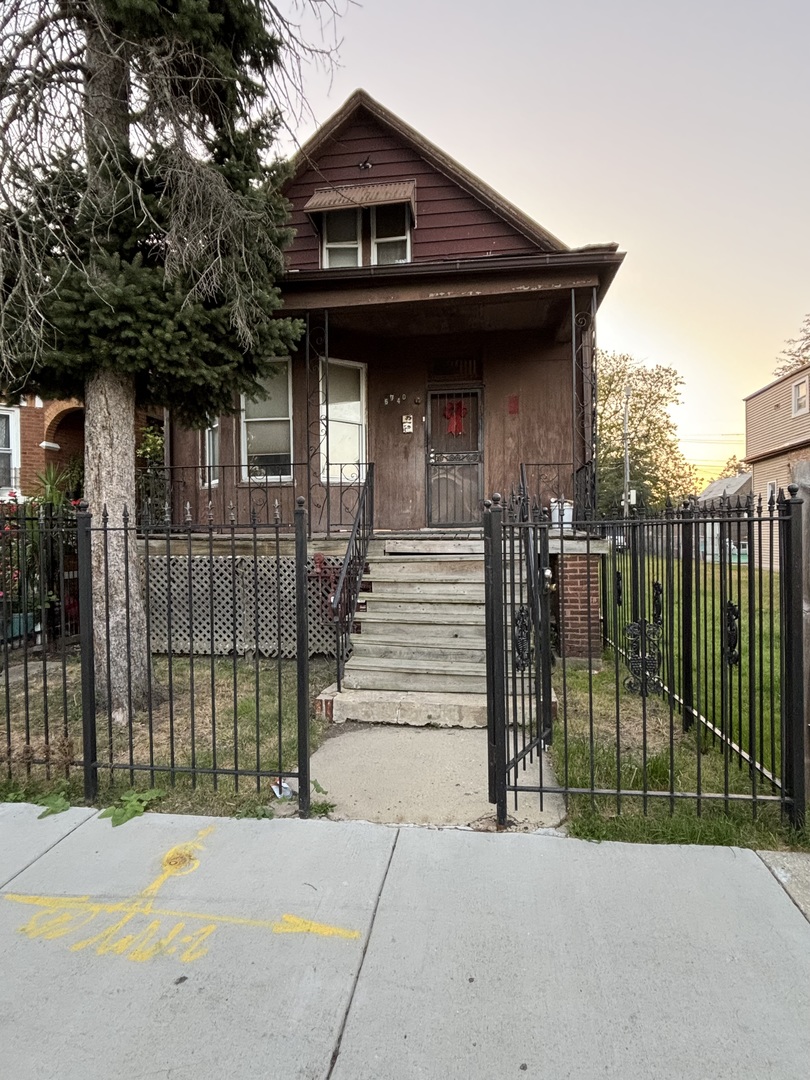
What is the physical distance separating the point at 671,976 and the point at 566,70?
1208 centimetres

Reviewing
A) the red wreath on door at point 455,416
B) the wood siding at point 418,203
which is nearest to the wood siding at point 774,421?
the wood siding at point 418,203

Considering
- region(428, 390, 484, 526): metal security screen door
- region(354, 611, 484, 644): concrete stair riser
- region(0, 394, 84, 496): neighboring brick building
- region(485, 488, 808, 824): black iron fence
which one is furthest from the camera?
region(0, 394, 84, 496): neighboring brick building

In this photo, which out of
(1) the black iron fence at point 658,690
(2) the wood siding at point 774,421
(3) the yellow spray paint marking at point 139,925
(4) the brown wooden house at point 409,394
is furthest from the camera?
(2) the wood siding at point 774,421

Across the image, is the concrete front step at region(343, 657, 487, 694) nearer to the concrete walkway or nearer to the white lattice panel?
the concrete walkway

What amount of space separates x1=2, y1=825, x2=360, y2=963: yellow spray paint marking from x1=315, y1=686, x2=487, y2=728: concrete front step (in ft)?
7.74

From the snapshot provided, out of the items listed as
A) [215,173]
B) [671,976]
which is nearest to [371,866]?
[671,976]

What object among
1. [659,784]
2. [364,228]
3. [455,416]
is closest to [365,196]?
[364,228]

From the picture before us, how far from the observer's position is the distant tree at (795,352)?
3139 cm

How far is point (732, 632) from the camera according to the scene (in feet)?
10.3

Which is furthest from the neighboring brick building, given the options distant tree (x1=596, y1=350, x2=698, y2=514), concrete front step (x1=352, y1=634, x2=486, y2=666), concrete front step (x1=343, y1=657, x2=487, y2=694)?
distant tree (x1=596, y1=350, x2=698, y2=514)

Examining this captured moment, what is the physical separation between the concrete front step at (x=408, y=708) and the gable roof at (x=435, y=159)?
7443 mm

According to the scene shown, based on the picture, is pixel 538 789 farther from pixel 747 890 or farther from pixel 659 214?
pixel 659 214

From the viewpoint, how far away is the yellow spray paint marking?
2.35 meters

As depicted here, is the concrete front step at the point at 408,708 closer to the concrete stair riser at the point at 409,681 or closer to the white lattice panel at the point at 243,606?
the concrete stair riser at the point at 409,681
